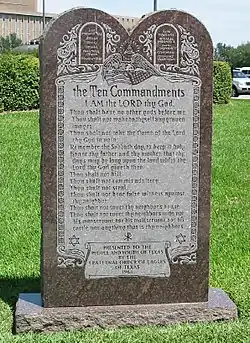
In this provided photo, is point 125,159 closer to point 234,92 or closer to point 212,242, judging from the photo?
point 212,242

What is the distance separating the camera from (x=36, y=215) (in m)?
7.04

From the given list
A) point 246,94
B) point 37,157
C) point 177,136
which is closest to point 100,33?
point 177,136

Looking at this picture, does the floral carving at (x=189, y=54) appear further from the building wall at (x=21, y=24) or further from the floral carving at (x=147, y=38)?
the building wall at (x=21, y=24)

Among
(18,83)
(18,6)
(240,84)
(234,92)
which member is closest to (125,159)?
(18,83)

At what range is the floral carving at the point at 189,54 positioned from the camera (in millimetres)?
4188

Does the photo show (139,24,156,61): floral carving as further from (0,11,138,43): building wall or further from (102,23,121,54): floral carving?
(0,11,138,43): building wall

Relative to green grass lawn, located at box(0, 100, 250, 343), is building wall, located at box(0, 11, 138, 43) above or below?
above

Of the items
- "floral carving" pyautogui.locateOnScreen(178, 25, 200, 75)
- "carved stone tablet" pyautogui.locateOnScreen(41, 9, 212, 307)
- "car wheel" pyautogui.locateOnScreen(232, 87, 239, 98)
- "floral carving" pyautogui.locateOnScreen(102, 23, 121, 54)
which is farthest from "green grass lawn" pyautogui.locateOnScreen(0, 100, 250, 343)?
"car wheel" pyautogui.locateOnScreen(232, 87, 239, 98)

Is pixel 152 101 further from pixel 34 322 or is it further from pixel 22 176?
pixel 22 176

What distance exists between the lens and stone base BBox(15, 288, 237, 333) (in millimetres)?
4242

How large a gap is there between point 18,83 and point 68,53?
525 inches

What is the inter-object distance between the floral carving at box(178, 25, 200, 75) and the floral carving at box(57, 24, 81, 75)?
2.11 ft

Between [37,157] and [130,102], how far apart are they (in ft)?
21.4

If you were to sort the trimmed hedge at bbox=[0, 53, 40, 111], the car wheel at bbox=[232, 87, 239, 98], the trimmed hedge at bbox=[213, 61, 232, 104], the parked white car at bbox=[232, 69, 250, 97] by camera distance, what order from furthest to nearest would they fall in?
1. the parked white car at bbox=[232, 69, 250, 97]
2. the car wheel at bbox=[232, 87, 239, 98]
3. the trimmed hedge at bbox=[213, 61, 232, 104]
4. the trimmed hedge at bbox=[0, 53, 40, 111]
